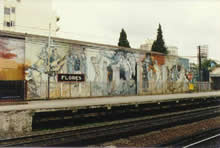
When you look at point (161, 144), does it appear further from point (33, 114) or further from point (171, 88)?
point (171, 88)

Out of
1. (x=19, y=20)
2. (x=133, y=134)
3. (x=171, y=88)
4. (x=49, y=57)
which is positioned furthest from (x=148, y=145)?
(x=19, y=20)

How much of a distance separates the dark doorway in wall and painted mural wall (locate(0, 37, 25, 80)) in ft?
3.82

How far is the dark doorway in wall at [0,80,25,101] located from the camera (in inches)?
561

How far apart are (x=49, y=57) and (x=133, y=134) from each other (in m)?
11.6

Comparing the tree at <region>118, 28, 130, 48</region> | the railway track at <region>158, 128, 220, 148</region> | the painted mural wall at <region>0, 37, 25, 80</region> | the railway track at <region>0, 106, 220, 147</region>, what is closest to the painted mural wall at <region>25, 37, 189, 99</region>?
the painted mural wall at <region>0, 37, 25, 80</region>

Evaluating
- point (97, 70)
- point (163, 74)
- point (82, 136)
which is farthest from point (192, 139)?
point (163, 74)

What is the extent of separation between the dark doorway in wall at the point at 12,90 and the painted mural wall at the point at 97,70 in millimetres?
838

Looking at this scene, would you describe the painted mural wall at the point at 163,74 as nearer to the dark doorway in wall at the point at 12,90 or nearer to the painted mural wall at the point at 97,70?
the painted mural wall at the point at 97,70

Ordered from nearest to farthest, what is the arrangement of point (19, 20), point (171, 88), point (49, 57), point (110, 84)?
point (49, 57)
point (110, 84)
point (171, 88)
point (19, 20)

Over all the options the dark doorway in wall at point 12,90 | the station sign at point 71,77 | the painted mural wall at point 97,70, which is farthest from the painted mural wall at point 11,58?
the station sign at point 71,77

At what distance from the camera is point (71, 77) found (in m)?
18.5

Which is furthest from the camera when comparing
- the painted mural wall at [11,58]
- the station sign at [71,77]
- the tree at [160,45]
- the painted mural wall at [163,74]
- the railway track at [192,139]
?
the tree at [160,45]

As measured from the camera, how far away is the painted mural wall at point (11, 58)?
15305 millimetres

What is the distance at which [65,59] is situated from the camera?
18.4 meters
